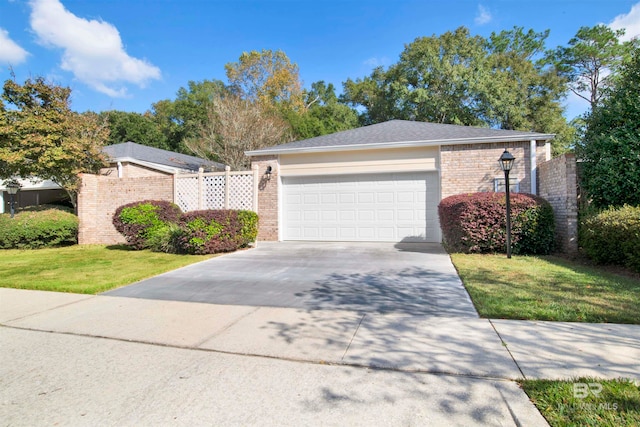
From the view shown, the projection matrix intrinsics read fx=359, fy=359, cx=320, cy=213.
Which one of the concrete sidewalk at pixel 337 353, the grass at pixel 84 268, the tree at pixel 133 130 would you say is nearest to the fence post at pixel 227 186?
the grass at pixel 84 268

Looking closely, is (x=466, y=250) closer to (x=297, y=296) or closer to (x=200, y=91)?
(x=297, y=296)

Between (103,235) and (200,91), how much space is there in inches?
949

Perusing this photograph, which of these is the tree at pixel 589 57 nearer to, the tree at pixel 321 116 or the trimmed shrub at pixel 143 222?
the tree at pixel 321 116

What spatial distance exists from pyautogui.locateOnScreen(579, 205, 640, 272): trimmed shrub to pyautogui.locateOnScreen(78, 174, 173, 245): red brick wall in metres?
11.7

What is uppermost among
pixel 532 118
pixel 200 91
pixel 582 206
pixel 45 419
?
pixel 200 91

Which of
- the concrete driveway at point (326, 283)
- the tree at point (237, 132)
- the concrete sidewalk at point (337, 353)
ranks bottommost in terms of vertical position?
the concrete sidewalk at point (337, 353)

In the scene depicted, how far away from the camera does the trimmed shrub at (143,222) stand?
1019 cm

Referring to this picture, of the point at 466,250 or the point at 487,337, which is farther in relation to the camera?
the point at 466,250

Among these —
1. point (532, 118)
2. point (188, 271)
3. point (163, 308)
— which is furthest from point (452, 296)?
point (532, 118)

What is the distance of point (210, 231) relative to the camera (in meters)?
9.24

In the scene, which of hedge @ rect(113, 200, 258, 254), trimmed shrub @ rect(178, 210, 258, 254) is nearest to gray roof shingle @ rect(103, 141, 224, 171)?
hedge @ rect(113, 200, 258, 254)

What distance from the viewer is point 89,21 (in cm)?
1186

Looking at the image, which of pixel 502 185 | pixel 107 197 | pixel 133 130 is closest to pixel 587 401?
pixel 502 185

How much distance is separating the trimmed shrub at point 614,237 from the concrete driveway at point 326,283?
2705mm
